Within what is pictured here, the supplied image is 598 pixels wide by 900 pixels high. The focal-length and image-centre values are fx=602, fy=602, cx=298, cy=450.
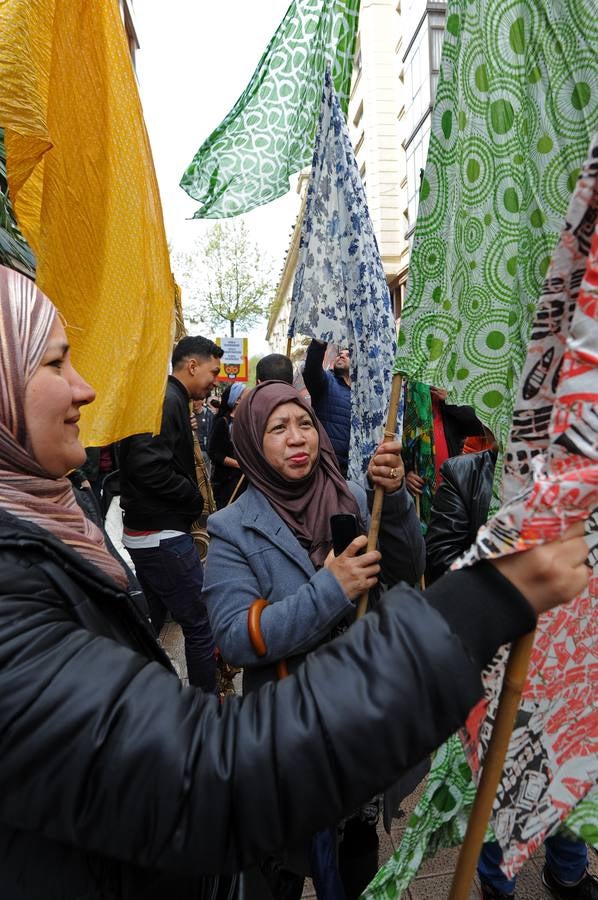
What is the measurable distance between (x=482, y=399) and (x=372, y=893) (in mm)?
1406

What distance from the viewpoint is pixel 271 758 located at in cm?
82

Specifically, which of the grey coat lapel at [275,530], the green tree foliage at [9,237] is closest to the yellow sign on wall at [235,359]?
the green tree foliage at [9,237]

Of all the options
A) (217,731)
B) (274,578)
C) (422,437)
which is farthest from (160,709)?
(422,437)

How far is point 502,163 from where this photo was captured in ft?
4.83

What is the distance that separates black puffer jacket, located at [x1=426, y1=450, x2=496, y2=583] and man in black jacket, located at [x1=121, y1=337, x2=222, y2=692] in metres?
1.57

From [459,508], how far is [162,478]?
1.75 m

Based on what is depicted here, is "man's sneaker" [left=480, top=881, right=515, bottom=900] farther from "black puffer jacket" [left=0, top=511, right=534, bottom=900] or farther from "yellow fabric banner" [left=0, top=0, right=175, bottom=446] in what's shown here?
"yellow fabric banner" [left=0, top=0, right=175, bottom=446]

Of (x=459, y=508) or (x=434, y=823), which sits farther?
(x=459, y=508)

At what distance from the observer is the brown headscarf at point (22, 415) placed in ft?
3.71

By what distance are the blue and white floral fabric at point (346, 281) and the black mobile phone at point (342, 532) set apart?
77 cm

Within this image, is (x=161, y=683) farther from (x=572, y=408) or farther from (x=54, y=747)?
(x=572, y=408)

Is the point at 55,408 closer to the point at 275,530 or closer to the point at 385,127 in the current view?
the point at 275,530

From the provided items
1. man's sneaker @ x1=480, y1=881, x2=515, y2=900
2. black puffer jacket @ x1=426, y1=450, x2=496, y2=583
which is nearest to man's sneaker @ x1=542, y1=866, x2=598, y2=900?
man's sneaker @ x1=480, y1=881, x2=515, y2=900

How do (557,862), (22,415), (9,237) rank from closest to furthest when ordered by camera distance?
(22,415) → (557,862) → (9,237)
